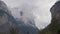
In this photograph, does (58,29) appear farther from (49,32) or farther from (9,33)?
(9,33)

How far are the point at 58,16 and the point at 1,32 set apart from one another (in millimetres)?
16000

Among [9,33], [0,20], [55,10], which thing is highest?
[55,10]

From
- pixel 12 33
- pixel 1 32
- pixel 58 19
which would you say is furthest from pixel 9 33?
pixel 58 19

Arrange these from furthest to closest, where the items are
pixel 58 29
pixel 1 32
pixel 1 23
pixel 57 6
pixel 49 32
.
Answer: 1. pixel 1 23
2. pixel 1 32
3. pixel 57 6
4. pixel 49 32
5. pixel 58 29

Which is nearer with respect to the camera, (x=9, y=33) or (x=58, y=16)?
(x=58, y=16)

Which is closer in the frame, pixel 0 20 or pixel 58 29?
pixel 58 29

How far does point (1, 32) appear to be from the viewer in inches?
2030

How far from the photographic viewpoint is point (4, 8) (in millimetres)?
79875

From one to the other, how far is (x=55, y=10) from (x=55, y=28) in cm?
1218

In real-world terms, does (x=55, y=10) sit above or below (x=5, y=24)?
above

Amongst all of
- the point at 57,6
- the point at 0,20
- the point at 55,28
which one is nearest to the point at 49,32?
the point at 55,28

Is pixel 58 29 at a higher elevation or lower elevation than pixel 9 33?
higher

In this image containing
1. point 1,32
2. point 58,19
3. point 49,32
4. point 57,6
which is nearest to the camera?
point 49,32

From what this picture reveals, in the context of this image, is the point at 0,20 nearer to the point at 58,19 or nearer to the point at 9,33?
the point at 9,33
